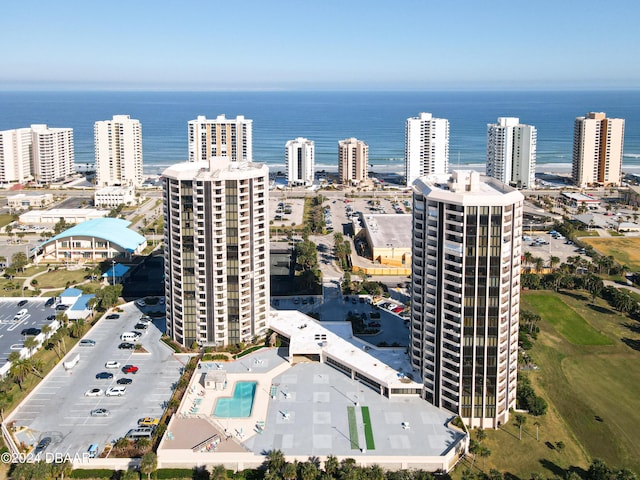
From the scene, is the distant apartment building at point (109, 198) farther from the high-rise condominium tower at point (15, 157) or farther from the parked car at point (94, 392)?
the parked car at point (94, 392)

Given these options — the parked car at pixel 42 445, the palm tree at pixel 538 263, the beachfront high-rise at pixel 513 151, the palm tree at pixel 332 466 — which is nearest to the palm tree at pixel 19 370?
the parked car at pixel 42 445

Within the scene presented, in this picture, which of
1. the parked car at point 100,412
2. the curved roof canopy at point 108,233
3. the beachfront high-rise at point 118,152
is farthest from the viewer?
the beachfront high-rise at point 118,152

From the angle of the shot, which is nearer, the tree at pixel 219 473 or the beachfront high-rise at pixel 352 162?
the tree at pixel 219 473

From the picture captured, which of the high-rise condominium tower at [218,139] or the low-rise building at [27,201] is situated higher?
the high-rise condominium tower at [218,139]

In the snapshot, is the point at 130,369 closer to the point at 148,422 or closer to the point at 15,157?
the point at 148,422

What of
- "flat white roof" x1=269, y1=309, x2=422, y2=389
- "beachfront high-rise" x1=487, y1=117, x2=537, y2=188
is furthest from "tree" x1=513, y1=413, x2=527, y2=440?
"beachfront high-rise" x1=487, y1=117, x2=537, y2=188

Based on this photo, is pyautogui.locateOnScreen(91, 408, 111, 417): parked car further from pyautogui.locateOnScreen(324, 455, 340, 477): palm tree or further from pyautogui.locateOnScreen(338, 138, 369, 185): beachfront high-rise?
pyautogui.locateOnScreen(338, 138, 369, 185): beachfront high-rise

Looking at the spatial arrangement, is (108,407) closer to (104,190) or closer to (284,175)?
(104,190)
